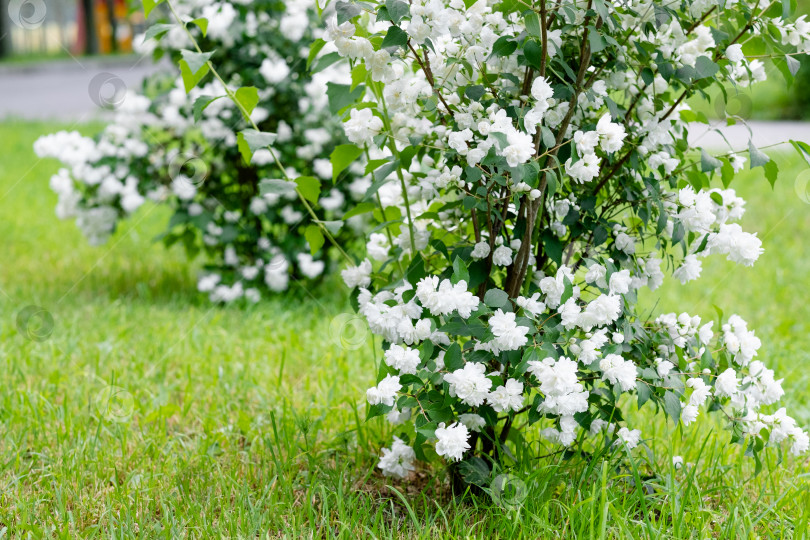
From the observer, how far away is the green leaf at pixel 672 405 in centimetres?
162

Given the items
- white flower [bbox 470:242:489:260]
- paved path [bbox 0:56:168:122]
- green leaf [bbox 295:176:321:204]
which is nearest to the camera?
white flower [bbox 470:242:489:260]

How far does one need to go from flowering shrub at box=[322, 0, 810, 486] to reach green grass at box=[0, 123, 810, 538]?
0.15 metres

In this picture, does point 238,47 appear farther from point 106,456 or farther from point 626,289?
point 626,289

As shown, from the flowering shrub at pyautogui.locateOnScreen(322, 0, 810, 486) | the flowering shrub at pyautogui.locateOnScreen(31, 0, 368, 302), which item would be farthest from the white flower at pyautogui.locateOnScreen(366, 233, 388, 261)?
the flowering shrub at pyautogui.locateOnScreen(31, 0, 368, 302)

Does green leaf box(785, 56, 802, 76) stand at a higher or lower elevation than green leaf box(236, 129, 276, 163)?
higher

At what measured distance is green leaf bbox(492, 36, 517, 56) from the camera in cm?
155

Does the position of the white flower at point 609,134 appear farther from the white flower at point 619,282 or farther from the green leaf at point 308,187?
the green leaf at point 308,187

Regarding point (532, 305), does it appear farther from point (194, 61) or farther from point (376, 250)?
point (194, 61)

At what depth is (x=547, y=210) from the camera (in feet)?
6.07

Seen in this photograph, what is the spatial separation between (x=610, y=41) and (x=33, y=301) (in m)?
3.14

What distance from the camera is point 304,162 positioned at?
3775 millimetres

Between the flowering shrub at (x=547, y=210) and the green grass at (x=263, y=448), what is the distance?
0.15 metres

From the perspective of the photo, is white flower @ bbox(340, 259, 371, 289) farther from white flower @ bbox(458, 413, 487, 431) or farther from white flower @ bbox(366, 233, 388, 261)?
white flower @ bbox(458, 413, 487, 431)

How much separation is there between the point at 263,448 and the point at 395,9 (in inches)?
50.9
